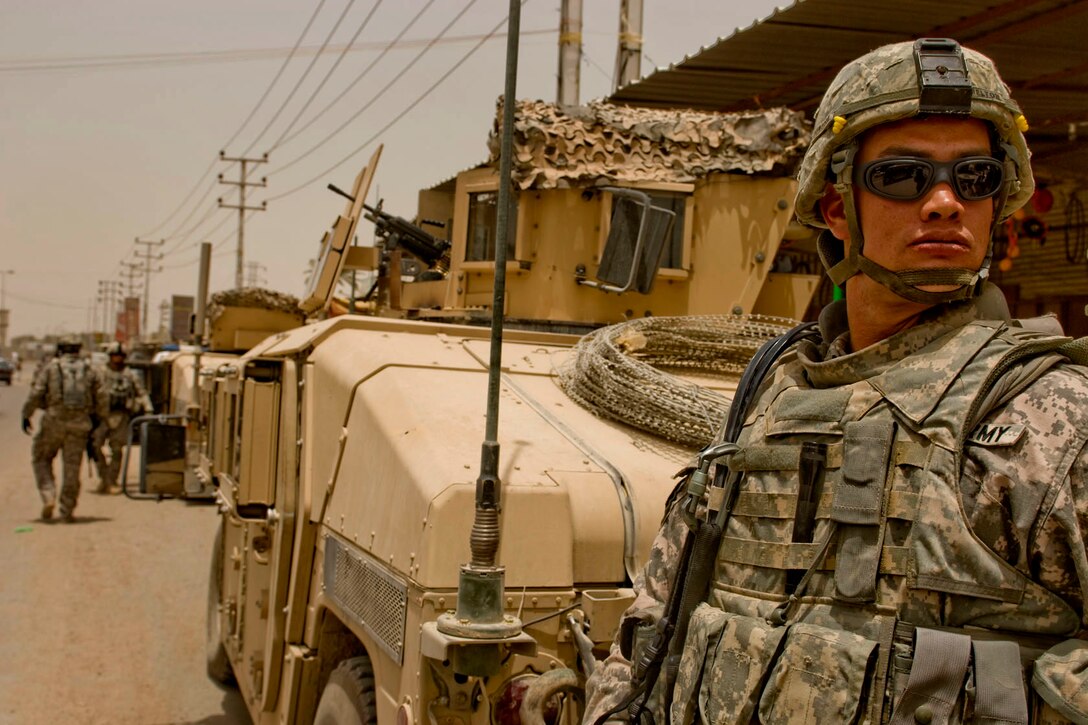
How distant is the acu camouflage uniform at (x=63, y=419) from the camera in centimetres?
1201

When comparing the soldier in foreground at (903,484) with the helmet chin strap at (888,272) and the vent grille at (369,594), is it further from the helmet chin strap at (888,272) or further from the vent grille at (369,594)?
the vent grille at (369,594)

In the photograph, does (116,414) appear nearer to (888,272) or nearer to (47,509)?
(47,509)

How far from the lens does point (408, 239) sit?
6.53 meters

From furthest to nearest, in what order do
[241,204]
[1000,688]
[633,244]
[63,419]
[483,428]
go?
[241,204]
[63,419]
[633,244]
[483,428]
[1000,688]

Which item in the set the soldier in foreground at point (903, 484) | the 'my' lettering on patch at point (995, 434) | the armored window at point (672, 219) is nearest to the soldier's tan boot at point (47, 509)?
the armored window at point (672, 219)

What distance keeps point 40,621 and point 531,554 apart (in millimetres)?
5978

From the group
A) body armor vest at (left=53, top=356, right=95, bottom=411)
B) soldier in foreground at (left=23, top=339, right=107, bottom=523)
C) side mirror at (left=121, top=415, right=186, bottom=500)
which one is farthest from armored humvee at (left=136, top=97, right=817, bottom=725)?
body armor vest at (left=53, top=356, right=95, bottom=411)

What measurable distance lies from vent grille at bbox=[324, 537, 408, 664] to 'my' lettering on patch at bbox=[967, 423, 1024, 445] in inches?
68.8

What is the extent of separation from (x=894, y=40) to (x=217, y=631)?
6146mm

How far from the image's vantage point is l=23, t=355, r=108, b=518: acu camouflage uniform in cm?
1201

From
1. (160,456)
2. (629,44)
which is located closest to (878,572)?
(160,456)

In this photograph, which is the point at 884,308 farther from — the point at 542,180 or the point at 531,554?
the point at 542,180

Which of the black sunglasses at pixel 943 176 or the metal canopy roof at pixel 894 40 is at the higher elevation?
the metal canopy roof at pixel 894 40

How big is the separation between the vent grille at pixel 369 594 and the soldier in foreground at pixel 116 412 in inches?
426
